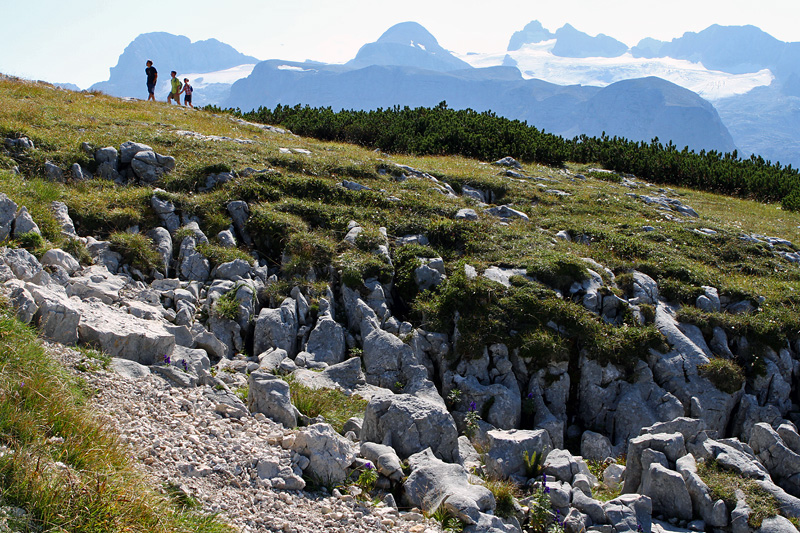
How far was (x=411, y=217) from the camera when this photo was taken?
19.4 metres

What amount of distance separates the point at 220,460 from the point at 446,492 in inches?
140

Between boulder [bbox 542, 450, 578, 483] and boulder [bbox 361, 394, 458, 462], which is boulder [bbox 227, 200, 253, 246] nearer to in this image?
→ boulder [bbox 361, 394, 458, 462]

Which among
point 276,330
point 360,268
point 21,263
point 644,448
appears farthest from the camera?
point 360,268

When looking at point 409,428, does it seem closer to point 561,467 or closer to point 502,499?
point 502,499

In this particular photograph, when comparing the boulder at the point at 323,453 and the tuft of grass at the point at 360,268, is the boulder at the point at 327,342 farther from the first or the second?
the boulder at the point at 323,453

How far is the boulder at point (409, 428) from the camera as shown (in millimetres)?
9961

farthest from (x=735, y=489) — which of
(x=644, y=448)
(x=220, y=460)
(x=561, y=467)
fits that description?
(x=220, y=460)

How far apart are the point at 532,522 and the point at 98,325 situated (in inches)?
351

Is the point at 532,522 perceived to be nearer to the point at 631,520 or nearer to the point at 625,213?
the point at 631,520

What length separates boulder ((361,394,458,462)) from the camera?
9.96 metres

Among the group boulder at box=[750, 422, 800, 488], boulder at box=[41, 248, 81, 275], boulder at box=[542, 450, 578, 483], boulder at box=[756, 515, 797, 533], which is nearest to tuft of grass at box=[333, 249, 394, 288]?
boulder at box=[41, 248, 81, 275]

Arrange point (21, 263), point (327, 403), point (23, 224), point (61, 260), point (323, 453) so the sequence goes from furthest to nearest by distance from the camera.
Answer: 1. point (23, 224)
2. point (61, 260)
3. point (21, 263)
4. point (327, 403)
5. point (323, 453)

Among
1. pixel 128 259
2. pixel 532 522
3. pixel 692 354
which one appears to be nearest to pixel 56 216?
pixel 128 259

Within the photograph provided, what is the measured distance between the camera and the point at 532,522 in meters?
8.63
